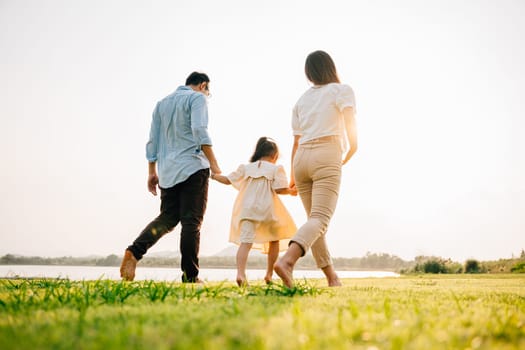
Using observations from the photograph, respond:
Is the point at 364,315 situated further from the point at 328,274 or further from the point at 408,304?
the point at 328,274

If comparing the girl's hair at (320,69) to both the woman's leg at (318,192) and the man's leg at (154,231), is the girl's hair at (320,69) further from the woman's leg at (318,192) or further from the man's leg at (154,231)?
the man's leg at (154,231)

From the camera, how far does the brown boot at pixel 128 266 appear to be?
5.15 metres

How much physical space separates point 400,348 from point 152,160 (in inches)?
207

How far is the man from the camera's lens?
5.35 meters

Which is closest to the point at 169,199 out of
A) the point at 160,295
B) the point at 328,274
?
the point at 328,274

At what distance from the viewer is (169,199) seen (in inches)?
225

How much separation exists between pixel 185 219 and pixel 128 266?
2.94 ft

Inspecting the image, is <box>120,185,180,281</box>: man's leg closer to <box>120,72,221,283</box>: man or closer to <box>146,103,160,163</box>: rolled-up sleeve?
<box>120,72,221,283</box>: man

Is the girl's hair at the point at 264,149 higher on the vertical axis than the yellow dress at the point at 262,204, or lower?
higher

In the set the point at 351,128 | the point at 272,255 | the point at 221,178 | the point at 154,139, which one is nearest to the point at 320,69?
the point at 351,128

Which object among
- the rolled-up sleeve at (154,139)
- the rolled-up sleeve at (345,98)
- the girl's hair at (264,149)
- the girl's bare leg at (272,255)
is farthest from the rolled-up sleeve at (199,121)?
the rolled-up sleeve at (345,98)

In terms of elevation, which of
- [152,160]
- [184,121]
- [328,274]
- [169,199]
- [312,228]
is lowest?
[328,274]

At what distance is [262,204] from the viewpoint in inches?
225

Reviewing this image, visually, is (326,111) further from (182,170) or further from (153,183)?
(153,183)
